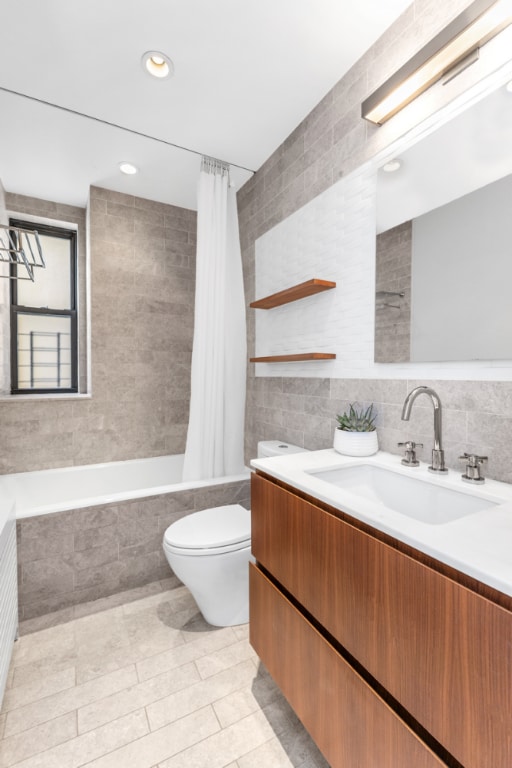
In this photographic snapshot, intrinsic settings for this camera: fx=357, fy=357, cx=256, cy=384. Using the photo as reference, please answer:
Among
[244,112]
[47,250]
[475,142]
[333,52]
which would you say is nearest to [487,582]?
[475,142]

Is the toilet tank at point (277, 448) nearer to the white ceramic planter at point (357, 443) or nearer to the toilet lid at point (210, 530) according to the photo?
the toilet lid at point (210, 530)

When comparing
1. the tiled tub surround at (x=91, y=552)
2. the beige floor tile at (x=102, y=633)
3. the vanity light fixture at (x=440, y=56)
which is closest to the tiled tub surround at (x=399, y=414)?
the tiled tub surround at (x=91, y=552)

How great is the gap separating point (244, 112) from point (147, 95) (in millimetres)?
512

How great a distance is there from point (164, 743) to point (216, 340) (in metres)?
1.79

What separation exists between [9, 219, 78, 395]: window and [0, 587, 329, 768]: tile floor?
6.49ft

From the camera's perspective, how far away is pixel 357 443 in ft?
4.71

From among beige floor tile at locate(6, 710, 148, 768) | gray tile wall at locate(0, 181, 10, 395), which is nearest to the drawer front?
beige floor tile at locate(6, 710, 148, 768)

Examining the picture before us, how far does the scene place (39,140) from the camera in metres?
2.18

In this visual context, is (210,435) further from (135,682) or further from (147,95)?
(147,95)

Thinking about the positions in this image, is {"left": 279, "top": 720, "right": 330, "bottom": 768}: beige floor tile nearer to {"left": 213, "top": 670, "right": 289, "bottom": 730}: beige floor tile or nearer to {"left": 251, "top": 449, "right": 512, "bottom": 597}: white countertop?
{"left": 213, "top": 670, "right": 289, "bottom": 730}: beige floor tile

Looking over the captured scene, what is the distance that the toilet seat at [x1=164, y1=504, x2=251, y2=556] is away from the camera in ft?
4.93

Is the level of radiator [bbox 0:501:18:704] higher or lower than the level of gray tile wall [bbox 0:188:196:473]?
lower

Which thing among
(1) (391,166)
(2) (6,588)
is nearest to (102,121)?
(1) (391,166)

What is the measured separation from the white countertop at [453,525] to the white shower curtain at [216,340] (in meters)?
1.05
